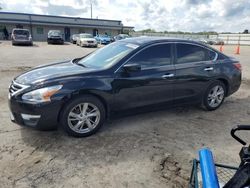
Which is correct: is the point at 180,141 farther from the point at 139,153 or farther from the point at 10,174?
the point at 10,174

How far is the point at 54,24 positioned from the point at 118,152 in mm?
45322

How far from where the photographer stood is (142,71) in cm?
433

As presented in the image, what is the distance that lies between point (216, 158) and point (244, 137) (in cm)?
106

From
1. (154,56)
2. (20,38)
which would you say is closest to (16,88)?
(154,56)

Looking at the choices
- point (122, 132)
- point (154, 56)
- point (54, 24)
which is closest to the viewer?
point (122, 132)

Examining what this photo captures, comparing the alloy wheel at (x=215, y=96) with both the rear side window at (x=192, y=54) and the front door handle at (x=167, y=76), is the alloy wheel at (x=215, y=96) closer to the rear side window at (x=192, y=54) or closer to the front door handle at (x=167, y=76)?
the rear side window at (x=192, y=54)

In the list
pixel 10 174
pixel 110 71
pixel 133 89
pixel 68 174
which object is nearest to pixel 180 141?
pixel 133 89

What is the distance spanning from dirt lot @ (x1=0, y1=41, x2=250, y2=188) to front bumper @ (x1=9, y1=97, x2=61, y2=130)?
0.32 metres

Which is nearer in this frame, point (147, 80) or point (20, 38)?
point (147, 80)

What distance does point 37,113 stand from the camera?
3.58m

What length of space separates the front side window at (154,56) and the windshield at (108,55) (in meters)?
0.20

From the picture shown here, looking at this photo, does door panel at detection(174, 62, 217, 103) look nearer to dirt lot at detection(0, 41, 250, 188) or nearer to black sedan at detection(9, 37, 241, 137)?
black sedan at detection(9, 37, 241, 137)

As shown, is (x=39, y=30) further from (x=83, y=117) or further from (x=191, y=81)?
(x=83, y=117)

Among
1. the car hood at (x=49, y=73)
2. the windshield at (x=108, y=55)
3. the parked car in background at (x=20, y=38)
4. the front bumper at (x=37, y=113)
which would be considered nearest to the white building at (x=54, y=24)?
the parked car in background at (x=20, y=38)
